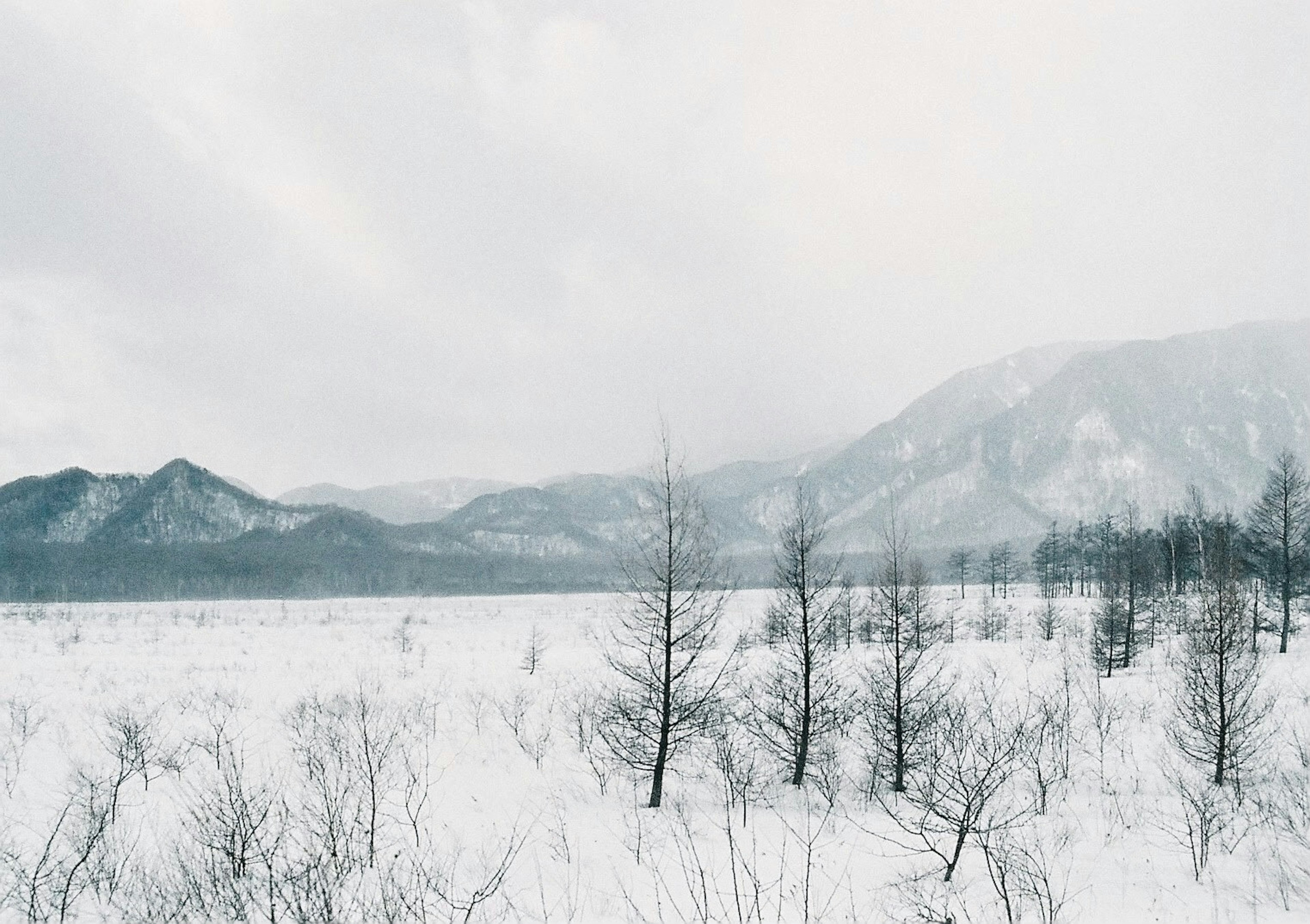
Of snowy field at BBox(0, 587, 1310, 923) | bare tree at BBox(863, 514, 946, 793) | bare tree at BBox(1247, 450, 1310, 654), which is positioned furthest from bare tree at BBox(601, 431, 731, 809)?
bare tree at BBox(1247, 450, 1310, 654)

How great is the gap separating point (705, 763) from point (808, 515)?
815 cm

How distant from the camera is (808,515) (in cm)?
1522

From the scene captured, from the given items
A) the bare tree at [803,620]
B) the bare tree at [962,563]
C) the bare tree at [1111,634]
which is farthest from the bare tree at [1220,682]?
the bare tree at [962,563]

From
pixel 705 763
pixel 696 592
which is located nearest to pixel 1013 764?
pixel 705 763

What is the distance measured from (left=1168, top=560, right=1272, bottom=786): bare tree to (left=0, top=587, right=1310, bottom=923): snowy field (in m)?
0.76

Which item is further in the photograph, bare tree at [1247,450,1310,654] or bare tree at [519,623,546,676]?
bare tree at [519,623,546,676]

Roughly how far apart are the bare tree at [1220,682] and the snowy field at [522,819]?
76cm

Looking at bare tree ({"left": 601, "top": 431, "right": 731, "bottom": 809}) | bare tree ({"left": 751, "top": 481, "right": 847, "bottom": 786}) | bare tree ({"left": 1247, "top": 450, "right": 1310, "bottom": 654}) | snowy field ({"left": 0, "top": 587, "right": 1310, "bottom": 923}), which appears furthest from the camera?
bare tree ({"left": 1247, "top": 450, "right": 1310, "bottom": 654})

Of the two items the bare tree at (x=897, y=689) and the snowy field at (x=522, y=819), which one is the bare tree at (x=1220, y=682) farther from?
the bare tree at (x=897, y=689)

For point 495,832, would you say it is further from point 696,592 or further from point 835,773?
point 835,773

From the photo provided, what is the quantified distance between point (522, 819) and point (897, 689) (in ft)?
30.5

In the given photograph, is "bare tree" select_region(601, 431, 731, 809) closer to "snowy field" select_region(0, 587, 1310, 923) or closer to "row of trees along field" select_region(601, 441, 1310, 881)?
"row of trees along field" select_region(601, 441, 1310, 881)

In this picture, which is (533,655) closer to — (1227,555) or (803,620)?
(803,620)

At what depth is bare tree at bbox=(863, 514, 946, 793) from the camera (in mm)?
14734
